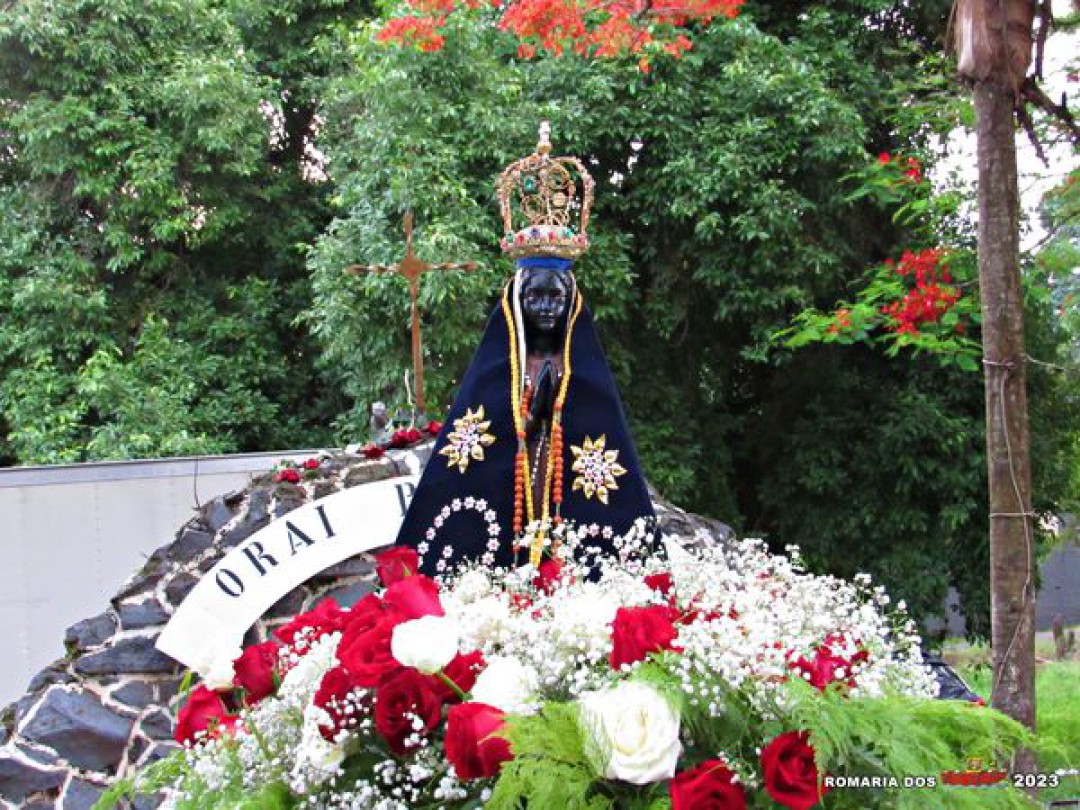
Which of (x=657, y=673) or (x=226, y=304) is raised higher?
(x=226, y=304)

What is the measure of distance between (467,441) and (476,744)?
244cm

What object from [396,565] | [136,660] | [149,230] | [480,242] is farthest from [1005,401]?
[149,230]

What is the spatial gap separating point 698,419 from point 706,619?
24.7 ft

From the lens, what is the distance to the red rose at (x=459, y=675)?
158 cm

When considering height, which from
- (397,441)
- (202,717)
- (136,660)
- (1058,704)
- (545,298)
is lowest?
(1058,704)

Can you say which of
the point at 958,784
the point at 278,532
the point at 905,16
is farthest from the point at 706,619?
the point at 905,16

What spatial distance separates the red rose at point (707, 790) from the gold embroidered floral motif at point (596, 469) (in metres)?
2.44

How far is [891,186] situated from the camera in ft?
23.4

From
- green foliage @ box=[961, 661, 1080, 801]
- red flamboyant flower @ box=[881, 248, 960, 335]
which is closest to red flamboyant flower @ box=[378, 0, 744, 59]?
red flamboyant flower @ box=[881, 248, 960, 335]

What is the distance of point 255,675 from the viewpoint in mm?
1819

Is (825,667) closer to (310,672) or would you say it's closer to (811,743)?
(811,743)

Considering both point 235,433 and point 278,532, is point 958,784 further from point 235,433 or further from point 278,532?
point 235,433

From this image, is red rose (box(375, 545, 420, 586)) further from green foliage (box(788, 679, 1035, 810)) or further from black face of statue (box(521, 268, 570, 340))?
black face of statue (box(521, 268, 570, 340))

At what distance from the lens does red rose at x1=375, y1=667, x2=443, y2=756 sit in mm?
1523
